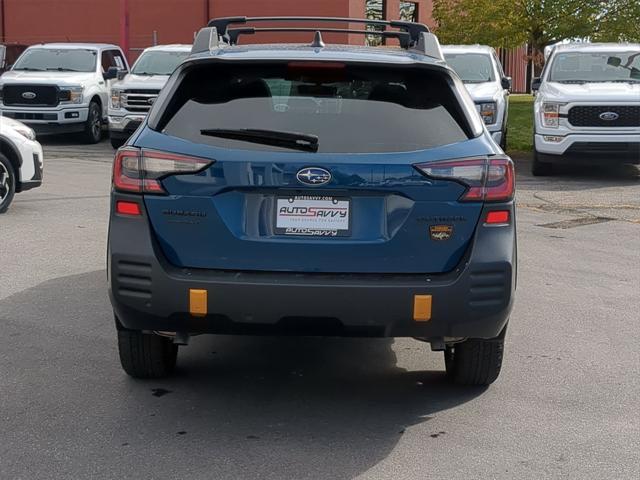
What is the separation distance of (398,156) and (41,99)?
17747 mm

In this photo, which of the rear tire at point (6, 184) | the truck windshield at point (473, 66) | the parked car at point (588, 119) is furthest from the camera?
the truck windshield at point (473, 66)

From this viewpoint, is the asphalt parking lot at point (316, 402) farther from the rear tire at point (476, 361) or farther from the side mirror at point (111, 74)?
the side mirror at point (111, 74)

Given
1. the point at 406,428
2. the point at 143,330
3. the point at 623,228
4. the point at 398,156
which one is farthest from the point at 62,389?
the point at 623,228

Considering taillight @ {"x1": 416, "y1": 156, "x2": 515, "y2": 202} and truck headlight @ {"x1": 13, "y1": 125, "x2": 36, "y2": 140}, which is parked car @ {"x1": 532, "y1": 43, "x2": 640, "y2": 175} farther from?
taillight @ {"x1": 416, "y1": 156, "x2": 515, "y2": 202}

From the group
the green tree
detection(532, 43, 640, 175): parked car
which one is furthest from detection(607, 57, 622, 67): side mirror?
the green tree

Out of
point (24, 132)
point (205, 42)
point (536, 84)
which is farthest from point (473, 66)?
→ point (205, 42)

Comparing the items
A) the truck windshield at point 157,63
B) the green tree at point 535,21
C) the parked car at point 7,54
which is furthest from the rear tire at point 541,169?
the parked car at point 7,54

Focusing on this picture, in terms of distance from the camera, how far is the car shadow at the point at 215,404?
4477 mm

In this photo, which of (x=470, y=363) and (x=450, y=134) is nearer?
(x=450, y=134)

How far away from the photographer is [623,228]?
1157 cm

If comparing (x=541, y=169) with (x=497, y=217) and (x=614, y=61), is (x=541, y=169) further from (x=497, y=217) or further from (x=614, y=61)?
(x=497, y=217)

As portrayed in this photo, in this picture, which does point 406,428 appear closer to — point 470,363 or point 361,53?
point 470,363

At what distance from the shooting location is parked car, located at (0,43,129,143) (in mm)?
21297

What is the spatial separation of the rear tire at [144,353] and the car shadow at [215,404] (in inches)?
2.6
